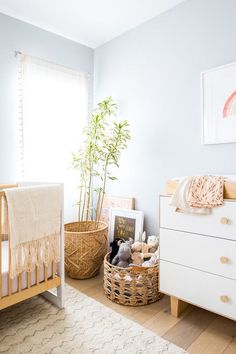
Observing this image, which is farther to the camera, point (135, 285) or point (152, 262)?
point (152, 262)

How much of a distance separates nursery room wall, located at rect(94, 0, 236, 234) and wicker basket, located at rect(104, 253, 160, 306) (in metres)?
0.59

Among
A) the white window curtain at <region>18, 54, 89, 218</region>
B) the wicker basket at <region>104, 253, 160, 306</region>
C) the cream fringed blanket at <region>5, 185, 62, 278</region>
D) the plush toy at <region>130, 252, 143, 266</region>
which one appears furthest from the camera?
the white window curtain at <region>18, 54, 89, 218</region>

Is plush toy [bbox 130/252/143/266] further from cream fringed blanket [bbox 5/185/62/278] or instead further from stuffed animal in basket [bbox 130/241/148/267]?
cream fringed blanket [bbox 5/185/62/278]

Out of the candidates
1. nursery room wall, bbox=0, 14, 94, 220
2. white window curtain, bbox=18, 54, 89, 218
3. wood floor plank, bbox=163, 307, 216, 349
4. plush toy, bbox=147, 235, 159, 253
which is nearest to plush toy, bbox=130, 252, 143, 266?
plush toy, bbox=147, 235, 159, 253

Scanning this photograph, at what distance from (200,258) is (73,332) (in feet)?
2.84

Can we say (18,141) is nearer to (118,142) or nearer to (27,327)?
(118,142)

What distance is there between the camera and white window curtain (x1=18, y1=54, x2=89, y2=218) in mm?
2348

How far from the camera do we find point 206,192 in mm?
1457

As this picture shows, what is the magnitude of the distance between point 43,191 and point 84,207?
1191mm

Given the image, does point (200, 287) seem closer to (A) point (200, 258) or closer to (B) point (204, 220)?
(A) point (200, 258)

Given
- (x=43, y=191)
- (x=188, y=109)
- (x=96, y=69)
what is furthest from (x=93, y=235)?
(x=96, y=69)

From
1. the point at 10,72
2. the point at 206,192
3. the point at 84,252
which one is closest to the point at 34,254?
the point at 84,252

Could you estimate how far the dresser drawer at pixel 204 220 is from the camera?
4.54 feet

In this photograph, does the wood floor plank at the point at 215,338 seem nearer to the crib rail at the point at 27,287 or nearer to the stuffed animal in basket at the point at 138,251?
the stuffed animal in basket at the point at 138,251
